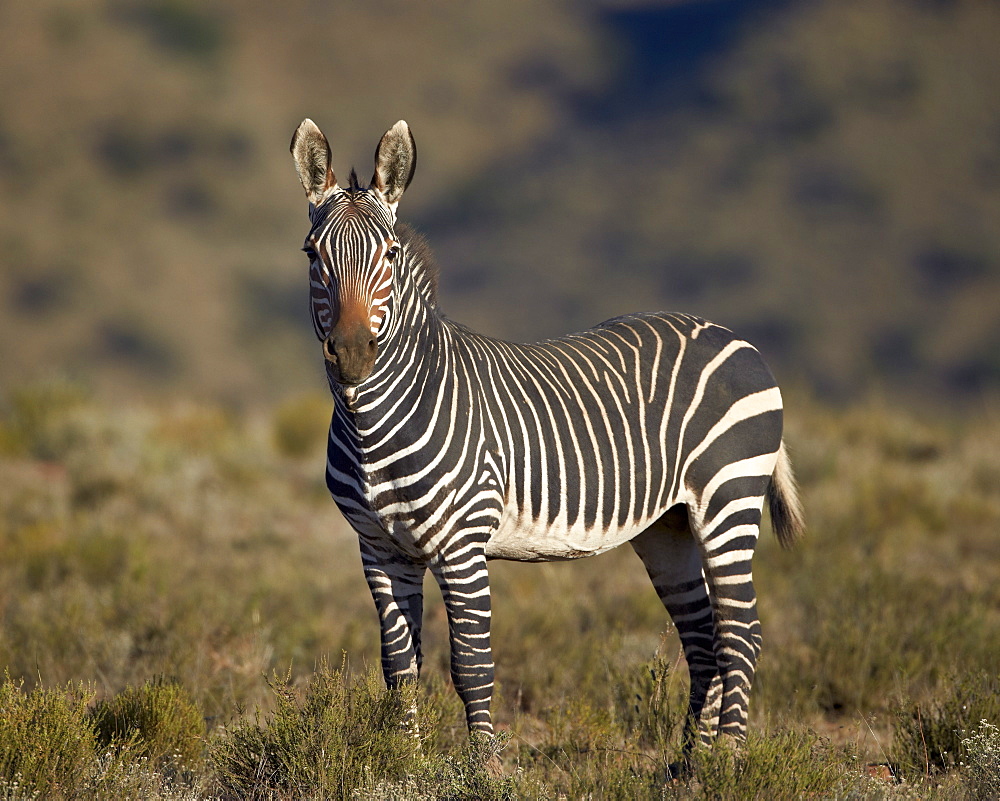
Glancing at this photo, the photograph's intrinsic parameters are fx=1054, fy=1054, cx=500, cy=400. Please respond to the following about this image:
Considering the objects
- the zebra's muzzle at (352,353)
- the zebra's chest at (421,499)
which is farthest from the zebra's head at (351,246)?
the zebra's chest at (421,499)

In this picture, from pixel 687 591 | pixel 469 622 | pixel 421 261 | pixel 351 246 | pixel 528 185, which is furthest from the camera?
pixel 528 185

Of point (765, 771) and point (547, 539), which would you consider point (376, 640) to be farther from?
point (765, 771)

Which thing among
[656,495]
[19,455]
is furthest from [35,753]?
[19,455]

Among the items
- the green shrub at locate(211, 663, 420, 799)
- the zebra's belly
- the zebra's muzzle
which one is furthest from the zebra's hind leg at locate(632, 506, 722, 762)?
the zebra's muzzle

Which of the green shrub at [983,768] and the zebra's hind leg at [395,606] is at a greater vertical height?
the zebra's hind leg at [395,606]

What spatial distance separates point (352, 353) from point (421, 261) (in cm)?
96

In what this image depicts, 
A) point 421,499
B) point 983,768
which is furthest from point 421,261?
point 983,768

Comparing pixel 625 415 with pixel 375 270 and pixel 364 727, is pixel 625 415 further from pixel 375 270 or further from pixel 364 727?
pixel 364 727

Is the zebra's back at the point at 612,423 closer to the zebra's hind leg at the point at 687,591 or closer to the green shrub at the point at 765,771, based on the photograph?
the zebra's hind leg at the point at 687,591

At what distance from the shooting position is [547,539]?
512 cm

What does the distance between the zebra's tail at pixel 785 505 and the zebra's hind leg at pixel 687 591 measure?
0.53 m

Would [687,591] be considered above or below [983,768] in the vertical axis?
above

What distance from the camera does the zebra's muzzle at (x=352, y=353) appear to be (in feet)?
14.3

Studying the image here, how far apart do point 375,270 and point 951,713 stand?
3.82 m
